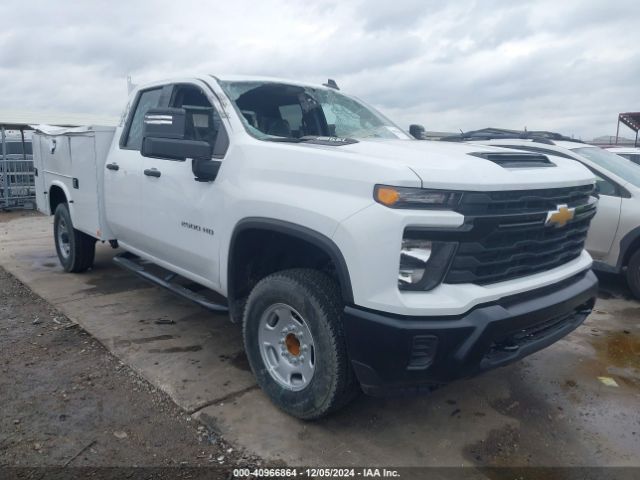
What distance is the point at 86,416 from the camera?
3.28 metres

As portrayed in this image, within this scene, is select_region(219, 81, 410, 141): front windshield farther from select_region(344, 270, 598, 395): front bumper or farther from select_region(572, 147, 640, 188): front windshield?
select_region(572, 147, 640, 188): front windshield

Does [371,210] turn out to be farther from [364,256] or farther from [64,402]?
[64,402]

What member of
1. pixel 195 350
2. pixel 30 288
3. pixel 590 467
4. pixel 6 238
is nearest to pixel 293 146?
pixel 195 350

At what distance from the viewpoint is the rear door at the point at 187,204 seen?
368 centimetres

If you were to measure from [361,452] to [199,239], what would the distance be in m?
1.80

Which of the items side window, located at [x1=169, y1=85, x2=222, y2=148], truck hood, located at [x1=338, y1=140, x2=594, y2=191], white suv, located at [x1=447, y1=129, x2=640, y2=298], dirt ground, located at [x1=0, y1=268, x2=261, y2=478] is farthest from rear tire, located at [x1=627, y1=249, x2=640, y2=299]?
dirt ground, located at [x1=0, y1=268, x2=261, y2=478]

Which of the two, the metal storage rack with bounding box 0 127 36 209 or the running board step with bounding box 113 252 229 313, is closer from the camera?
the running board step with bounding box 113 252 229 313

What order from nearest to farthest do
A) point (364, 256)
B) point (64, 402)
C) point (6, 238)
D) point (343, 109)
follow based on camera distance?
1. point (364, 256)
2. point (64, 402)
3. point (343, 109)
4. point (6, 238)

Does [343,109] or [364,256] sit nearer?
[364,256]

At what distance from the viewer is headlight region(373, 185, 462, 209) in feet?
8.35

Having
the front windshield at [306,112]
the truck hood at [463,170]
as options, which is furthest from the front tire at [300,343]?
the front windshield at [306,112]

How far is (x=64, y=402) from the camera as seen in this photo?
3451mm

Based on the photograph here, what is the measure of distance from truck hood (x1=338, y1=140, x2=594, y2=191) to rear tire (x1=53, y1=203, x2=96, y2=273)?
13.8 feet

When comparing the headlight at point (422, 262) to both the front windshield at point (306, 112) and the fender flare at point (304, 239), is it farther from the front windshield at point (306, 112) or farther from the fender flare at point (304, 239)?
the front windshield at point (306, 112)
